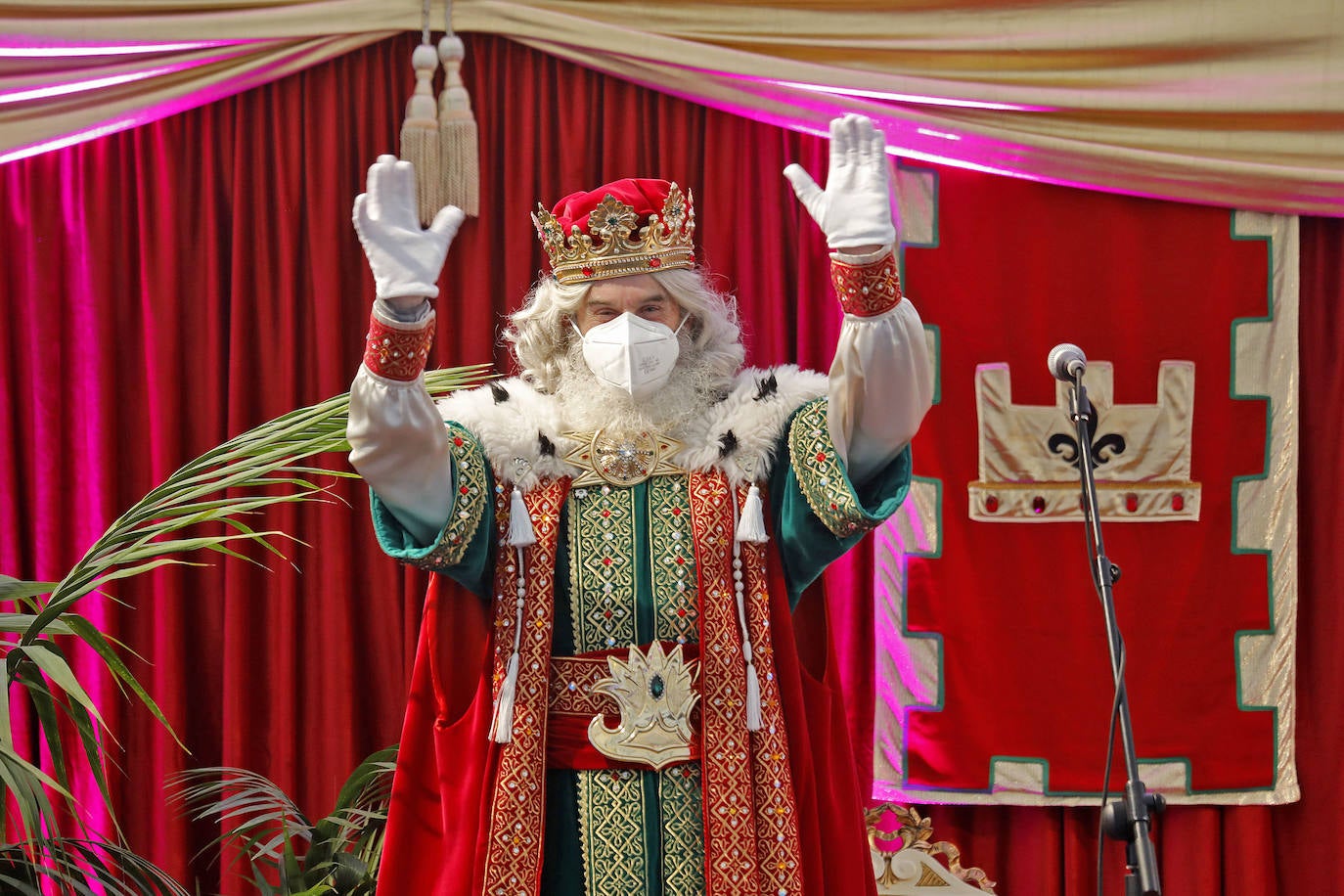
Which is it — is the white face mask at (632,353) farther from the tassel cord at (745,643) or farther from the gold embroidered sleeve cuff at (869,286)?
the gold embroidered sleeve cuff at (869,286)

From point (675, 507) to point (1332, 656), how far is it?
2199 millimetres

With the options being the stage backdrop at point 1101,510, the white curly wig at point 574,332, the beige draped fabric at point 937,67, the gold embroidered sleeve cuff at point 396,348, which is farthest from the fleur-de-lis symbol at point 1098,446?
the gold embroidered sleeve cuff at point 396,348

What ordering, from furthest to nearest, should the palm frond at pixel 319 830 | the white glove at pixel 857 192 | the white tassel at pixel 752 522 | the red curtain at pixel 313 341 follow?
the red curtain at pixel 313 341 → the palm frond at pixel 319 830 → the white tassel at pixel 752 522 → the white glove at pixel 857 192

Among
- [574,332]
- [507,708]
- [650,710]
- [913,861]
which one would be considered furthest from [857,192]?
[913,861]

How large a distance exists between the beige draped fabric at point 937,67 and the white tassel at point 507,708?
73.5 inches

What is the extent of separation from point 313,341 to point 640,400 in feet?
5.23

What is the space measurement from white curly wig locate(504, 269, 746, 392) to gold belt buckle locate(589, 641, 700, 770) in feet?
1.77

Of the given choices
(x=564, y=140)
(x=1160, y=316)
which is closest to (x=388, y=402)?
(x=564, y=140)

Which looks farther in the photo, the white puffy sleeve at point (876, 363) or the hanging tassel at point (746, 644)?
the hanging tassel at point (746, 644)

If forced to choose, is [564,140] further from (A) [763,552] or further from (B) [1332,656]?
(B) [1332,656]

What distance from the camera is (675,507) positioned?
7.65ft

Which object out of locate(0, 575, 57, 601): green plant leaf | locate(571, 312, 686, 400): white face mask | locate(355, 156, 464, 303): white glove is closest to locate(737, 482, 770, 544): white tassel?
locate(571, 312, 686, 400): white face mask

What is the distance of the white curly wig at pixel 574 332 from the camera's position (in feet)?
8.05

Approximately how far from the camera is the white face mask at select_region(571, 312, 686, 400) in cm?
235
